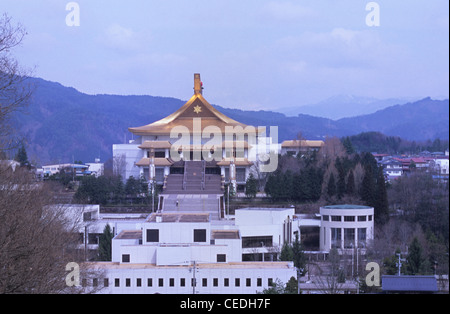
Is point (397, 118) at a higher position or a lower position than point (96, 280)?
higher

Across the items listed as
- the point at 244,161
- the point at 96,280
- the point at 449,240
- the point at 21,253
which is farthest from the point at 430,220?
the point at 21,253

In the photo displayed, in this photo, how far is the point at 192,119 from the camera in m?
13.9

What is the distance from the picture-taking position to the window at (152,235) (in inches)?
308

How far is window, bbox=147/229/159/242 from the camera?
7.82 m

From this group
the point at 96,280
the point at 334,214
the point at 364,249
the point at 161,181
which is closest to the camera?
the point at 96,280

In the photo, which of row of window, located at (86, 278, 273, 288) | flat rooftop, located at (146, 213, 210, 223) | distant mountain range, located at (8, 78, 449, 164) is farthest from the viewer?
distant mountain range, located at (8, 78, 449, 164)

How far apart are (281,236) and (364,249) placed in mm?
1133

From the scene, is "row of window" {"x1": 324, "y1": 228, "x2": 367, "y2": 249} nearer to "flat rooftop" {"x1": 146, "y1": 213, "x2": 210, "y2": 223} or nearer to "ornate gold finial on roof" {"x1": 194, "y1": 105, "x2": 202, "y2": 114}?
"flat rooftop" {"x1": 146, "y1": 213, "x2": 210, "y2": 223}

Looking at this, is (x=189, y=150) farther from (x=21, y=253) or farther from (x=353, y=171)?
(x=21, y=253)

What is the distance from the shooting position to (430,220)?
10.4m

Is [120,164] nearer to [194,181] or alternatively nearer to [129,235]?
[194,181]

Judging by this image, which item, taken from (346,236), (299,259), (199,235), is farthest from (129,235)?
(346,236)

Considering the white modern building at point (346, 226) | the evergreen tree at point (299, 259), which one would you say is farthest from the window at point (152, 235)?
the white modern building at point (346, 226)

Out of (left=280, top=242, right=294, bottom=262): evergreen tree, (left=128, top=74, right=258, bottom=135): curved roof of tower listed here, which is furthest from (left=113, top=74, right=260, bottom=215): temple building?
(left=280, top=242, right=294, bottom=262): evergreen tree
